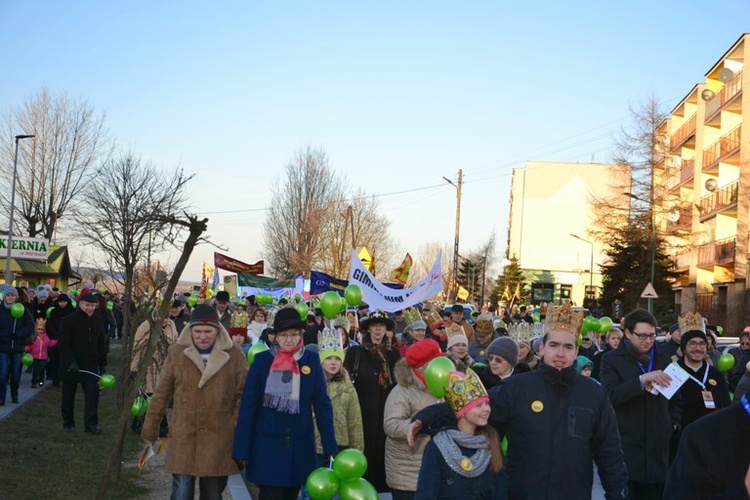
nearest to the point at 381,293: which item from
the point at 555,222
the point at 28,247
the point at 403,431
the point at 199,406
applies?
the point at 199,406

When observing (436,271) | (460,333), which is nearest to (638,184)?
(436,271)

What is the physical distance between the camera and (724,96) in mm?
49375

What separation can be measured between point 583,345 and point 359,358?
7.91m

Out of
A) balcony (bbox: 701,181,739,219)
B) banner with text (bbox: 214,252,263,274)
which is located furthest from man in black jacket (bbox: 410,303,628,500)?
balcony (bbox: 701,181,739,219)

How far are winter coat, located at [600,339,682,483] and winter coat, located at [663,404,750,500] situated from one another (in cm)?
434

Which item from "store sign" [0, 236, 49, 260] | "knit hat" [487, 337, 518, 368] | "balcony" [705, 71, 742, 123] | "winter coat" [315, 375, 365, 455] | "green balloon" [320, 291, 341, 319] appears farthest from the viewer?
"balcony" [705, 71, 742, 123]

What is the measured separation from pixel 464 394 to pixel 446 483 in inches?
18.1

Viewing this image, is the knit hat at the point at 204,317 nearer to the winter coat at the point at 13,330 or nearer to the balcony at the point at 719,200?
the winter coat at the point at 13,330

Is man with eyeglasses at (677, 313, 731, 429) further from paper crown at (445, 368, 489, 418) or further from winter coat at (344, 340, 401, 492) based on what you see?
paper crown at (445, 368, 489, 418)

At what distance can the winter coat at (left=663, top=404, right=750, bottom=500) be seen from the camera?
2412 mm

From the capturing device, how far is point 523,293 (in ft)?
267

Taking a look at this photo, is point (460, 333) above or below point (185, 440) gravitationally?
above

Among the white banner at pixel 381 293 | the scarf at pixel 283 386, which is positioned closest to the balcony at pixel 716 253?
the white banner at pixel 381 293

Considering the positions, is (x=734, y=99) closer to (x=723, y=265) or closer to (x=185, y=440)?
(x=723, y=265)
